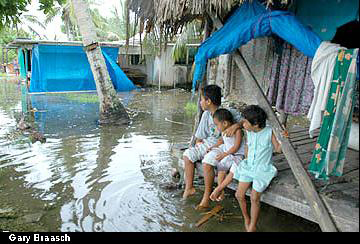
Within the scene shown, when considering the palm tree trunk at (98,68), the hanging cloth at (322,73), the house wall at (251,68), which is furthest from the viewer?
the palm tree trunk at (98,68)

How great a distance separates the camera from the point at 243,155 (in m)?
3.69

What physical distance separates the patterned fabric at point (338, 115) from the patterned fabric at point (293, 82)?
942 millimetres

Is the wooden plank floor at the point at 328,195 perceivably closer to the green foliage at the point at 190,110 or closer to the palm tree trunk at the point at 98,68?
the palm tree trunk at the point at 98,68

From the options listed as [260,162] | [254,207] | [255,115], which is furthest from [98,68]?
[254,207]

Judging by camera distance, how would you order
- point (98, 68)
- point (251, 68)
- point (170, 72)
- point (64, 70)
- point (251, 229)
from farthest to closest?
point (170, 72) → point (64, 70) → point (98, 68) → point (251, 68) → point (251, 229)

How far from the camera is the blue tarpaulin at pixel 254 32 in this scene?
9.58ft

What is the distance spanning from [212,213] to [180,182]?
0.99 m

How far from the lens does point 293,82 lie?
3.78m

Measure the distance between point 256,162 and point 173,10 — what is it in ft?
7.29

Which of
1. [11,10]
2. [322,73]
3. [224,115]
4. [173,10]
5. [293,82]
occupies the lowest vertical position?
[224,115]

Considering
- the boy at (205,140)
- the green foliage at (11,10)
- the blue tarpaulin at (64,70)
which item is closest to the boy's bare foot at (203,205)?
the boy at (205,140)

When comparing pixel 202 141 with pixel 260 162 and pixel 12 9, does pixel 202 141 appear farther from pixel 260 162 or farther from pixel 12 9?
pixel 12 9

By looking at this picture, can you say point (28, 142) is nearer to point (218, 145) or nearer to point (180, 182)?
point (180, 182)

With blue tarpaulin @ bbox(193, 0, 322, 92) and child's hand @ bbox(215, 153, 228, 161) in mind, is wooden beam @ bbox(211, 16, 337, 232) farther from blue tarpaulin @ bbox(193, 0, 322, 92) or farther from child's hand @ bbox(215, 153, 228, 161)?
child's hand @ bbox(215, 153, 228, 161)
